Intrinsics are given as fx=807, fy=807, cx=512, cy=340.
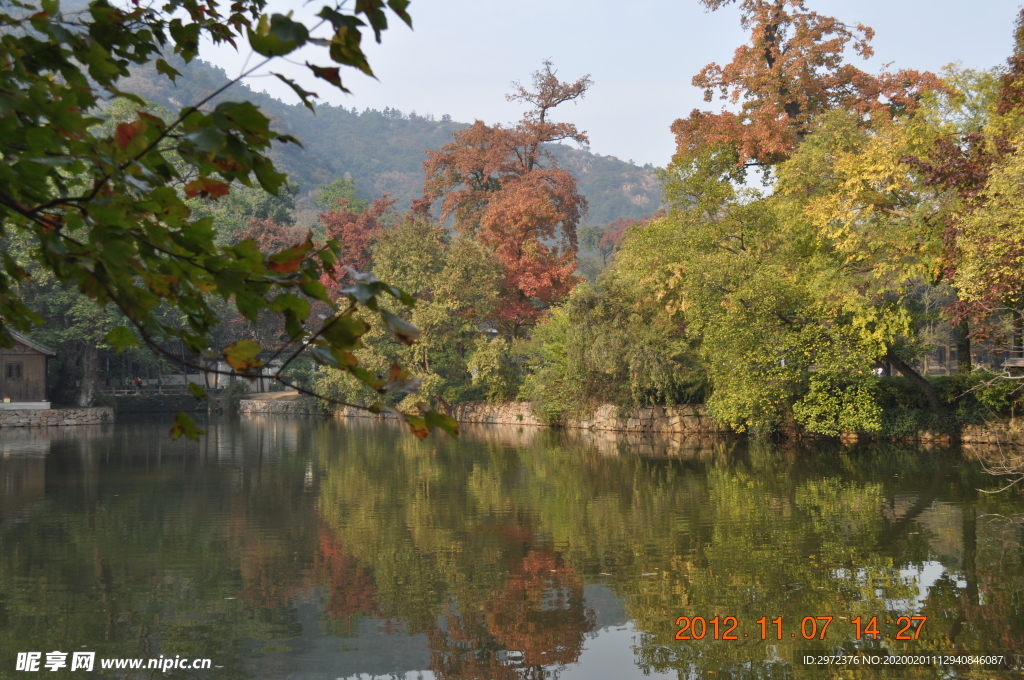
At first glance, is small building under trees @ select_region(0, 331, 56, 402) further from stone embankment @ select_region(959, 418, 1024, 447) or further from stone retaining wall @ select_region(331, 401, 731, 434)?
stone embankment @ select_region(959, 418, 1024, 447)

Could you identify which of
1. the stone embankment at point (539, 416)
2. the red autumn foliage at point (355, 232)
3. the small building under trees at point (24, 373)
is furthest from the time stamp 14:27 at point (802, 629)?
the red autumn foliage at point (355, 232)

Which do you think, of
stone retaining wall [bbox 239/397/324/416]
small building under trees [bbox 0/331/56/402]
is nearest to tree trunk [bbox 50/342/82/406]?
small building under trees [bbox 0/331/56/402]

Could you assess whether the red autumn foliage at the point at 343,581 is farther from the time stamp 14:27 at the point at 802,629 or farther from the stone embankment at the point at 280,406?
the stone embankment at the point at 280,406

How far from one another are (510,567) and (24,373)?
3044 cm

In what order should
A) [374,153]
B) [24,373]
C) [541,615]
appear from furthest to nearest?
[374,153] → [24,373] → [541,615]

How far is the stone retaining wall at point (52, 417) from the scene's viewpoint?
3052cm

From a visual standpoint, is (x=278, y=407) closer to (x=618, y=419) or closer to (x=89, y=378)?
(x=89, y=378)

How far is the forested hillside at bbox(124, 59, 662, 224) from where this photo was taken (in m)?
93.2

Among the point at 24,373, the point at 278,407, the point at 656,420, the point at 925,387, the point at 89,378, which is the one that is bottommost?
the point at 278,407

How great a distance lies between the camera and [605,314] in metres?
24.5

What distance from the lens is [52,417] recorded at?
31281mm

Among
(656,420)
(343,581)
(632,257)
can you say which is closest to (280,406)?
(656,420)

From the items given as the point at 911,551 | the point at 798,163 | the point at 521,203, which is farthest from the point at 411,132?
the point at 911,551

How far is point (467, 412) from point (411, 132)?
10710 cm
